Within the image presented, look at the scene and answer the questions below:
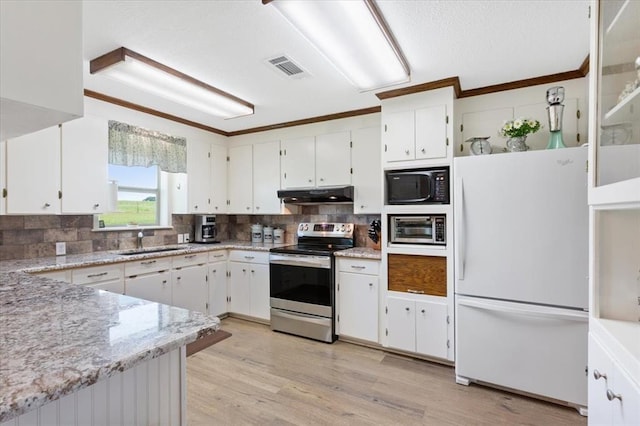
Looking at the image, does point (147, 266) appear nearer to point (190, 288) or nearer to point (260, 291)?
point (190, 288)

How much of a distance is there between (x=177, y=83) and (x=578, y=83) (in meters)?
3.23

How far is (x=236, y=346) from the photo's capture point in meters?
3.11

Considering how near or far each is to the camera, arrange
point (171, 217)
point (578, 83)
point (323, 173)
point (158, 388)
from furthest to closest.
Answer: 1. point (171, 217)
2. point (323, 173)
3. point (578, 83)
4. point (158, 388)

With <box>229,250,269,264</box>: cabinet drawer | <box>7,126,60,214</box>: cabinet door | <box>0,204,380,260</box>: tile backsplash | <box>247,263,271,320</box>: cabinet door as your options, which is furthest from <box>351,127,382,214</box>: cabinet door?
<box>7,126,60,214</box>: cabinet door

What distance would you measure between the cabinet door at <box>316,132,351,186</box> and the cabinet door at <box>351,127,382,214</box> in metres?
0.08

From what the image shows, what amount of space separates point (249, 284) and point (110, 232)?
1.61 metres

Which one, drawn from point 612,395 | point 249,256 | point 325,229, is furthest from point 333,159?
point 612,395

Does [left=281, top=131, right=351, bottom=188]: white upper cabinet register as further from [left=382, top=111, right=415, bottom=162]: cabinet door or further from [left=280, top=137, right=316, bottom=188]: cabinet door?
[left=382, top=111, right=415, bottom=162]: cabinet door

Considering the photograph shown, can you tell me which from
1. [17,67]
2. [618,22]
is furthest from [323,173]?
[17,67]

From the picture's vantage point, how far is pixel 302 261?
3322mm

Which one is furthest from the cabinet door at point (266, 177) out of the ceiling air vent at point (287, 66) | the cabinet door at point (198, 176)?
the ceiling air vent at point (287, 66)

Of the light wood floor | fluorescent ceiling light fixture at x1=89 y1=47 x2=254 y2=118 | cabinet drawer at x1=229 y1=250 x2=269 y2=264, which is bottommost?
the light wood floor

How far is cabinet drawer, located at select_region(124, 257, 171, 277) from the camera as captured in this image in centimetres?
289

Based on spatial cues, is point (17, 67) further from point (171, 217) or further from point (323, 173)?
point (171, 217)
